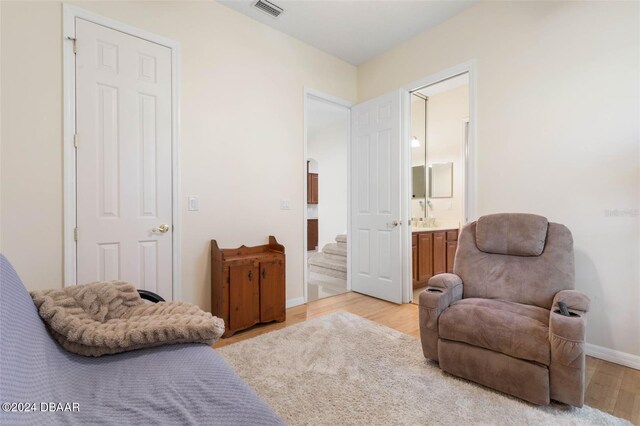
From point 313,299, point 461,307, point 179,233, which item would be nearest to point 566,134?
point 461,307

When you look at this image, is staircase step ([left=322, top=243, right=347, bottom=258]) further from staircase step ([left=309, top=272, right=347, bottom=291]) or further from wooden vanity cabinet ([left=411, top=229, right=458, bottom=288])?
wooden vanity cabinet ([left=411, top=229, right=458, bottom=288])

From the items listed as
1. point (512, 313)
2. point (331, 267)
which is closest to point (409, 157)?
point (512, 313)

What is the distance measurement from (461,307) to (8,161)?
9.89 ft

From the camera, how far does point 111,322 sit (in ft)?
4.08

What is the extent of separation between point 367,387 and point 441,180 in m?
3.76

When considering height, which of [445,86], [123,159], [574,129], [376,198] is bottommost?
[376,198]

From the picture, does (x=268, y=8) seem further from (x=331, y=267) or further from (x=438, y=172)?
(x=331, y=267)

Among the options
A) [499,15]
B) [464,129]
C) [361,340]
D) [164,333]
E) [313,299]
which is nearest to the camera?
[164,333]

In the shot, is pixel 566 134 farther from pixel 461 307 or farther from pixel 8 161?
pixel 8 161

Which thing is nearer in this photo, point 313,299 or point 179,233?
point 179,233

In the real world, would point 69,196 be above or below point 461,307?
above

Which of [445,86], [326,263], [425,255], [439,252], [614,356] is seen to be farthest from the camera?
[326,263]

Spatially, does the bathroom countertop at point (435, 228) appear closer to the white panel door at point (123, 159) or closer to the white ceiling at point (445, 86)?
the white ceiling at point (445, 86)

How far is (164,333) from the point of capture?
1.17 m
